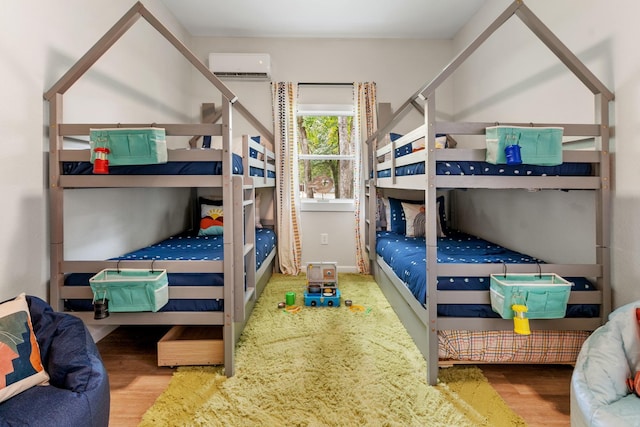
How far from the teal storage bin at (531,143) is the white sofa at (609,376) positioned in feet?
2.44

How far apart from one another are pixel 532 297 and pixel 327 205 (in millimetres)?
2675

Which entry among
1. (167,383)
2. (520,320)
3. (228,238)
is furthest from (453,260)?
(167,383)

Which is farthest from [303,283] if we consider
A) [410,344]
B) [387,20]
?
[387,20]

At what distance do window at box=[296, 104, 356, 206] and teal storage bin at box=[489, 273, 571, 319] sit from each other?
8.31ft

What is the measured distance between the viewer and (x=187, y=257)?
7.49 feet

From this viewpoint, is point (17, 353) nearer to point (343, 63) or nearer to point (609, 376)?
point (609, 376)

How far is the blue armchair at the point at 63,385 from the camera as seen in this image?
1116mm

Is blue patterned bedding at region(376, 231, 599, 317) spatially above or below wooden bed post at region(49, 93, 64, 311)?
below

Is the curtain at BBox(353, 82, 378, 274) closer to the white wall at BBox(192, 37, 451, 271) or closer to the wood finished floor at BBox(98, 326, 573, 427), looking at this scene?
the white wall at BBox(192, 37, 451, 271)

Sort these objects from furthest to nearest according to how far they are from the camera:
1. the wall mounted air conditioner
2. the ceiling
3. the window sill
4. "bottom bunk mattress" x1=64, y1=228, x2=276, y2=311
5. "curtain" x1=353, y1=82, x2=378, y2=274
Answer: the window sill < "curtain" x1=353, y1=82, x2=378, y2=274 < the wall mounted air conditioner < the ceiling < "bottom bunk mattress" x1=64, y1=228, x2=276, y2=311

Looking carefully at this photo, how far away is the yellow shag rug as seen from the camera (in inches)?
62.3

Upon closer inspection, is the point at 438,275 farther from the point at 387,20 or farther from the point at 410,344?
the point at 387,20

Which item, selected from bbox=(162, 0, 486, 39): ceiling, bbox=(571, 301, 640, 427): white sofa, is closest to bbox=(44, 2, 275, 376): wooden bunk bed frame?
bbox=(571, 301, 640, 427): white sofa

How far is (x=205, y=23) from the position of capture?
3.70m
